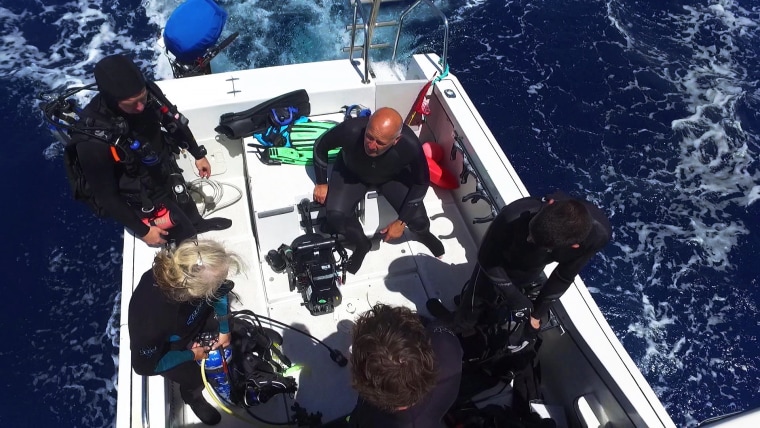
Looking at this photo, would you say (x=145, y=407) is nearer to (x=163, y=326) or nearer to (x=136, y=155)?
(x=163, y=326)

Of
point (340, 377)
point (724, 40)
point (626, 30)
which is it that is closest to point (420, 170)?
point (340, 377)

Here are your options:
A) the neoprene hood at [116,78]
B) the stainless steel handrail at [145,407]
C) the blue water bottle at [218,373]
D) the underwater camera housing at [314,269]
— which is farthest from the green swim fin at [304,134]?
the stainless steel handrail at [145,407]

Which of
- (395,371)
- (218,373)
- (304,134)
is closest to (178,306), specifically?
(218,373)

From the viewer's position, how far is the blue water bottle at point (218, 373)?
231cm

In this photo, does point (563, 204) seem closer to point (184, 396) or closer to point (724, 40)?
point (184, 396)

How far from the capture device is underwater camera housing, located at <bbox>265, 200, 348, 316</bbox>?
2951 mm

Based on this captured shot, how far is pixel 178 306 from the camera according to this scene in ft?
6.28

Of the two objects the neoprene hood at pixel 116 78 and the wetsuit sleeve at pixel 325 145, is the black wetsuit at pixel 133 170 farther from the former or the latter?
the wetsuit sleeve at pixel 325 145

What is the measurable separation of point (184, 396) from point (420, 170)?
1897 millimetres

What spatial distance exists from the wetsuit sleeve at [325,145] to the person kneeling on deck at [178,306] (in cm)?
A: 113

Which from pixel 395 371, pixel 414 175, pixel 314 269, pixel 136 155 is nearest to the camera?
pixel 395 371

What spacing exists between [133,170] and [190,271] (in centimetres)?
132

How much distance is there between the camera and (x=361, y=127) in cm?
304

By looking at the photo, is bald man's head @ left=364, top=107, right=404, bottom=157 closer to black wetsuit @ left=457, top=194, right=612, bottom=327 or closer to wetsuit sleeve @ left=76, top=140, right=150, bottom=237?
black wetsuit @ left=457, top=194, right=612, bottom=327
